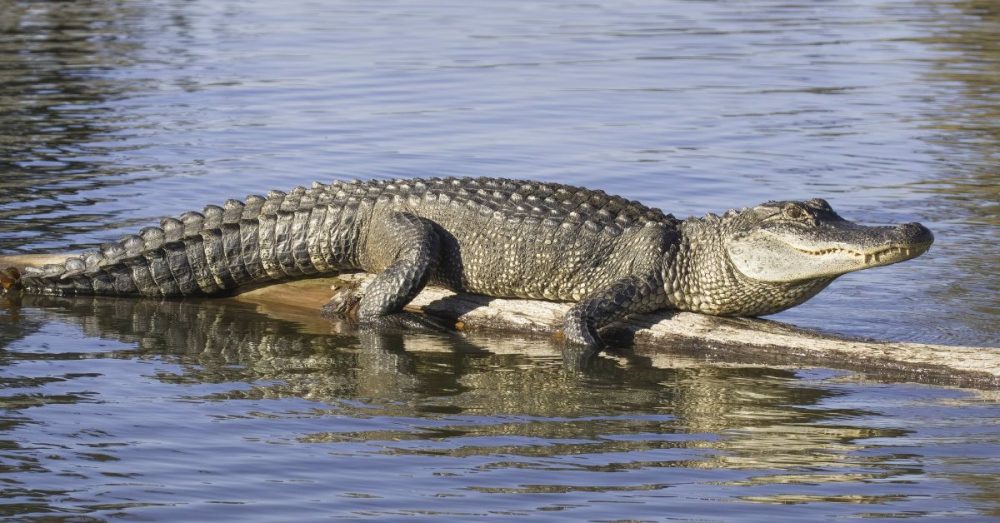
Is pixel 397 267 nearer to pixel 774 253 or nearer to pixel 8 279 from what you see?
pixel 774 253

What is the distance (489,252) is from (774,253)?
160 centimetres

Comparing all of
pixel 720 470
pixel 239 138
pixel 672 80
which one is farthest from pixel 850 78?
pixel 720 470

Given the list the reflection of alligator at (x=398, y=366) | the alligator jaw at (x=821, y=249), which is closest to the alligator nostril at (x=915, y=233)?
the alligator jaw at (x=821, y=249)

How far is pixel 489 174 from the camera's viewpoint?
12.4m

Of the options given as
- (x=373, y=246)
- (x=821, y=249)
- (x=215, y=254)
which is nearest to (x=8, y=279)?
(x=215, y=254)

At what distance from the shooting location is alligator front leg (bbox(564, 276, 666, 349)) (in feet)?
26.1

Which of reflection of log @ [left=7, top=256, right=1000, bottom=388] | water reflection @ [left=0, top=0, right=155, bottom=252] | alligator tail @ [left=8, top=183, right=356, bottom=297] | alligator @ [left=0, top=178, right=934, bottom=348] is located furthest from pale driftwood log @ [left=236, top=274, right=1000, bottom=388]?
water reflection @ [left=0, top=0, right=155, bottom=252]

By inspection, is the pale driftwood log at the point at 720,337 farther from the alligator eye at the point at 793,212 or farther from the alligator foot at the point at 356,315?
the alligator eye at the point at 793,212

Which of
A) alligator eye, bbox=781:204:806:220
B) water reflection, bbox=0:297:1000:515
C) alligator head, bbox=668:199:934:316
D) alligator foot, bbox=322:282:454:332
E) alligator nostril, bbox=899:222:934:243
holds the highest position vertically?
alligator eye, bbox=781:204:806:220

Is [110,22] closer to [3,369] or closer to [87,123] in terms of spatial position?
[87,123]

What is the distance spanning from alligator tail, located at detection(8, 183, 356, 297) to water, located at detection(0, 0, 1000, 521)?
166 millimetres

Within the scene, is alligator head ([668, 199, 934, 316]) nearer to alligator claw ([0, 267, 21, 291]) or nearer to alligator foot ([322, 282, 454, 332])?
alligator foot ([322, 282, 454, 332])

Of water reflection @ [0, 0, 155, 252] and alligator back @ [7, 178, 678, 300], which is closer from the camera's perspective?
Answer: alligator back @ [7, 178, 678, 300]

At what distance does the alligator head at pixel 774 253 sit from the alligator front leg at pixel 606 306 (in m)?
0.18
